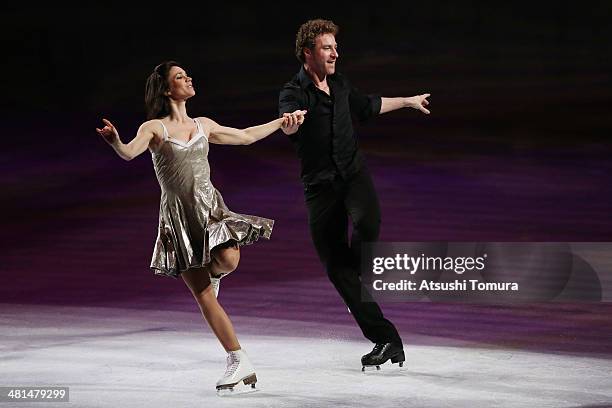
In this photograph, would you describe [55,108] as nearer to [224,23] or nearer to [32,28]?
[32,28]

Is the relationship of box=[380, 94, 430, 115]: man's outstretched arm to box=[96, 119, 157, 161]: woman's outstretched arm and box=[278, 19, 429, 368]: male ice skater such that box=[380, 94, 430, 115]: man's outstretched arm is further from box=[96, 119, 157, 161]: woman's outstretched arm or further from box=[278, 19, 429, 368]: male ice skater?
box=[96, 119, 157, 161]: woman's outstretched arm

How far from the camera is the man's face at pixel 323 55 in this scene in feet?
16.5

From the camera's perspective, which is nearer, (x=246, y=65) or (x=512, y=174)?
(x=512, y=174)

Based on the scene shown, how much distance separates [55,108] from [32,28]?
30.0 inches

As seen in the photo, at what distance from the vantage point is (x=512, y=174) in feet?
28.3

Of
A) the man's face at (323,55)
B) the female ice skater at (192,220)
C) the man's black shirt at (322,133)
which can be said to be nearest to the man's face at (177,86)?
the female ice skater at (192,220)

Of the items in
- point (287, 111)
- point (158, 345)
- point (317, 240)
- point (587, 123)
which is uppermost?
point (587, 123)

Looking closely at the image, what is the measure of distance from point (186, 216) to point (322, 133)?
0.90m

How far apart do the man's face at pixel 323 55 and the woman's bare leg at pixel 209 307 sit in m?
1.19

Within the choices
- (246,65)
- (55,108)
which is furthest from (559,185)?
(55,108)

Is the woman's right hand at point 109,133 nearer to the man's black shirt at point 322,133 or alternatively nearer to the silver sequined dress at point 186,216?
the silver sequined dress at point 186,216

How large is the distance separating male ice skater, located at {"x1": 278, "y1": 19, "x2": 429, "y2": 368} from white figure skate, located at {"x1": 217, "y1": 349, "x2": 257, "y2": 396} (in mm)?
760

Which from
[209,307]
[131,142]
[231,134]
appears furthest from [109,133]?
[209,307]

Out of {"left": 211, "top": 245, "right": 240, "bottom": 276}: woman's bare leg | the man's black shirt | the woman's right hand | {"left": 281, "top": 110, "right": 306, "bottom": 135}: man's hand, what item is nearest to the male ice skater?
the man's black shirt
